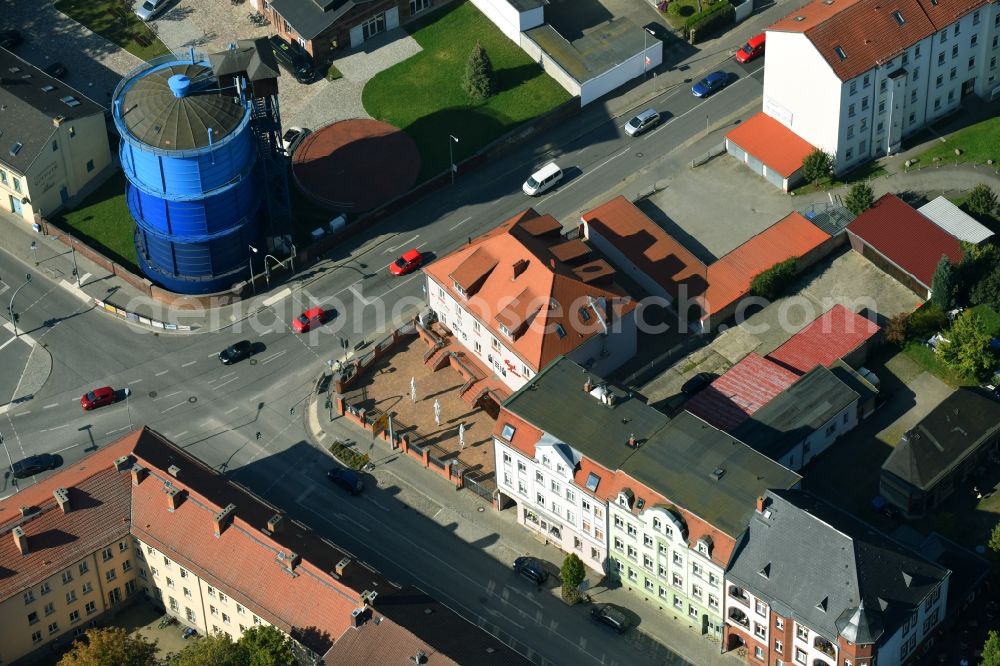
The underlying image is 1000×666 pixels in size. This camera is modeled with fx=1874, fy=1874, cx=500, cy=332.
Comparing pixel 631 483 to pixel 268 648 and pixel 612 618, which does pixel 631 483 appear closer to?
pixel 612 618

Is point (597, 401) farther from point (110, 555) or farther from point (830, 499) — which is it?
point (110, 555)

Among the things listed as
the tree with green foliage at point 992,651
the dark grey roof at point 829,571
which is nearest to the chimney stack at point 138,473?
the dark grey roof at point 829,571

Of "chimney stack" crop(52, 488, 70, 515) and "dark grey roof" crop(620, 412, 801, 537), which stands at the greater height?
"dark grey roof" crop(620, 412, 801, 537)

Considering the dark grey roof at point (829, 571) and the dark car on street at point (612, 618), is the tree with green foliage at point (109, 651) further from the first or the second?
the dark grey roof at point (829, 571)

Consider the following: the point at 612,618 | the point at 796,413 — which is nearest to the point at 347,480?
the point at 612,618

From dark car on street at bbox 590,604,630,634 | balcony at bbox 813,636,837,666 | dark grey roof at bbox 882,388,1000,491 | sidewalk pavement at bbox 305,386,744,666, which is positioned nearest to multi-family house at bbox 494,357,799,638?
sidewalk pavement at bbox 305,386,744,666

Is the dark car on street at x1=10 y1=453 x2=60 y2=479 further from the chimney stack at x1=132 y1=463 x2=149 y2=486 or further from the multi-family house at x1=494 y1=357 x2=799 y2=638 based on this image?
the multi-family house at x1=494 y1=357 x2=799 y2=638

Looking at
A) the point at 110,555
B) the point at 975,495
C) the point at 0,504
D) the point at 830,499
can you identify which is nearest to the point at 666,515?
the point at 830,499
